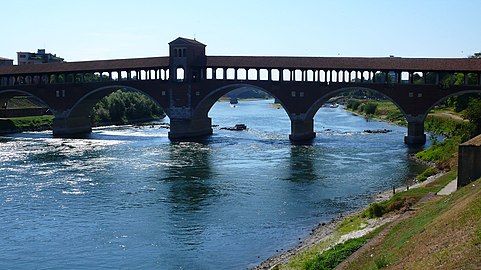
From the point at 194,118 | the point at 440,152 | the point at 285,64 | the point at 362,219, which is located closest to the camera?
the point at 362,219

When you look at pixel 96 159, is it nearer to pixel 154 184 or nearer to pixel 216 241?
pixel 154 184

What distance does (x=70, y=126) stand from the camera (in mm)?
63375

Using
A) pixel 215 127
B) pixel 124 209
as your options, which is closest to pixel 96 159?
pixel 124 209

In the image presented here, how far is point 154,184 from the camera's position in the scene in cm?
3219

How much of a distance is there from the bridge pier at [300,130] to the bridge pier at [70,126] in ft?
76.9

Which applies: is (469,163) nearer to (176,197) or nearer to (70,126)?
(176,197)

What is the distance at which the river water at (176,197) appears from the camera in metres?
19.7

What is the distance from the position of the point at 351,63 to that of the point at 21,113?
41475 mm

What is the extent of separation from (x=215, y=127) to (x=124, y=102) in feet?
48.3

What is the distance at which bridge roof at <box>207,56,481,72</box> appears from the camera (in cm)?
4906

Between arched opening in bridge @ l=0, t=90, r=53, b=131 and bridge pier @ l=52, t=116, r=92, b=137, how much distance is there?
9.41 ft

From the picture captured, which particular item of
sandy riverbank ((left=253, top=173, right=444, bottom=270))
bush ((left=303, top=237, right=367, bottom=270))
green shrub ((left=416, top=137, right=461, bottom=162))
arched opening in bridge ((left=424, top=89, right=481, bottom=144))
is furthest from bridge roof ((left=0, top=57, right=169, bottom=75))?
bush ((left=303, top=237, right=367, bottom=270))

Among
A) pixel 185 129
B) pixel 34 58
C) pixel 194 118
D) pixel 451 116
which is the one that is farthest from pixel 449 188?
pixel 34 58

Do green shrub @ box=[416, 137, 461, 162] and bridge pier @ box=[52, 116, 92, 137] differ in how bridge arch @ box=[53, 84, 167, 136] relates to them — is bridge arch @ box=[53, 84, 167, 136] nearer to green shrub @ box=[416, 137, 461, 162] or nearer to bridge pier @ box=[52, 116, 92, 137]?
bridge pier @ box=[52, 116, 92, 137]
